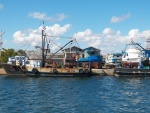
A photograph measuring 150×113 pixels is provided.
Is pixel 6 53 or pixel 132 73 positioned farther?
pixel 6 53

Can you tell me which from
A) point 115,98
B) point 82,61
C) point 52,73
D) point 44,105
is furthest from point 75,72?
point 44,105

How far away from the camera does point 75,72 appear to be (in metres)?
78.0

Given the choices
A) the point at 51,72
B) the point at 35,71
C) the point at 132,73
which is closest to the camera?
the point at 35,71

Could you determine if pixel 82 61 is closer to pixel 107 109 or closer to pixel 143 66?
pixel 143 66

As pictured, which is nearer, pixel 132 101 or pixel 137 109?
pixel 137 109

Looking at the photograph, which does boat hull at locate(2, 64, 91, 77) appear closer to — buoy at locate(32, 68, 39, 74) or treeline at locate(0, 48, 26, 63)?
buoy at locate(32, 68, 39, 74)

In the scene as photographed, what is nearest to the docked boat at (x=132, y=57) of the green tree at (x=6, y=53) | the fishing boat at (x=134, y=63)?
the fishing boat at (x=134, y=63)

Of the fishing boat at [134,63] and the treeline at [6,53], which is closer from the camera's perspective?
the fishing boat at [134,63]

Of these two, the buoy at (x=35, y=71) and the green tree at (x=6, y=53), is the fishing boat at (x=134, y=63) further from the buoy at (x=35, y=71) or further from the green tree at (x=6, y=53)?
the green tree at (x=6, y=53)

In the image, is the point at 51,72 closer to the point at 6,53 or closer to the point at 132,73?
the point at 132,73

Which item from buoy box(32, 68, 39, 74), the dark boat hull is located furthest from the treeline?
the dark boat hull

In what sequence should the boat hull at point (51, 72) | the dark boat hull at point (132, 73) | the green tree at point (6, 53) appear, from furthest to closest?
the green tree at point (6, 53), the dark boat hull at point (132, 73), the boat hull at point (51, 72)

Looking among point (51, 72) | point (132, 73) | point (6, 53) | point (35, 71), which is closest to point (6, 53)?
point (6, 53)

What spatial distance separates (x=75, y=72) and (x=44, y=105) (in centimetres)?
4270
